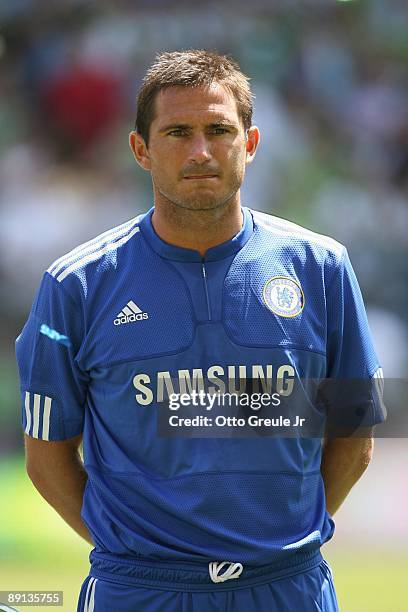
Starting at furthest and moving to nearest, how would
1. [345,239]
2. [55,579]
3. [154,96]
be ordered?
[345,239], [55,579], [154,96]

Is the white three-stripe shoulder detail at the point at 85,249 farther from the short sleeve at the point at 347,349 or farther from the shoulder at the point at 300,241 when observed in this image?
the short sleeve at the point at 347,349

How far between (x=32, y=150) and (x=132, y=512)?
4435mm

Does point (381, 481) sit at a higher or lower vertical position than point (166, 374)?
lower

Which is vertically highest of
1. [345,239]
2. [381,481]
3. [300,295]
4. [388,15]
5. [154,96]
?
[388,15]

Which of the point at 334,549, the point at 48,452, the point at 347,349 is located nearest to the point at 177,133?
the point at 347,349

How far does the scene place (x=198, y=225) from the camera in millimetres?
1994

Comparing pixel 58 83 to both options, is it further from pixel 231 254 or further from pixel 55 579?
pixel 231 254

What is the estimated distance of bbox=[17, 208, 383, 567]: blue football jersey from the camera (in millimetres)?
1874

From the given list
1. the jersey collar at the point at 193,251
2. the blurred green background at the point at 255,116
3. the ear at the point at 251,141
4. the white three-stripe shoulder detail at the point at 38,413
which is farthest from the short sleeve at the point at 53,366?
the blurred green background at the point at 255,116

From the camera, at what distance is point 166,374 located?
1.91m

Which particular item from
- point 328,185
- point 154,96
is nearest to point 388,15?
point 328,185

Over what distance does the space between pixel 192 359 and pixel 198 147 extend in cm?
39

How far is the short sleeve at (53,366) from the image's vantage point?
77.7 inches

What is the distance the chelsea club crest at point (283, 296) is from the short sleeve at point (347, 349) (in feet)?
0.26
